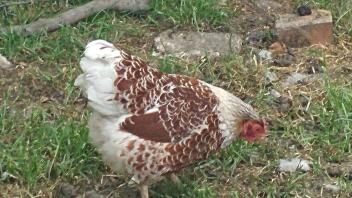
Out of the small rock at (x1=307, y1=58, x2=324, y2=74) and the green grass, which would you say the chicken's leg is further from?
the green grass

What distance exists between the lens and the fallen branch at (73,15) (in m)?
5.99

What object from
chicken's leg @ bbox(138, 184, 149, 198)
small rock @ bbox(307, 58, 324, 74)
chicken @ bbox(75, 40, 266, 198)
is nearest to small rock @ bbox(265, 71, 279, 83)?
small rock @ bbox(307, 58, 324, 74)

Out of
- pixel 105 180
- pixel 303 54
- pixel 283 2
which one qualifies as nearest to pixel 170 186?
pixel 105 180

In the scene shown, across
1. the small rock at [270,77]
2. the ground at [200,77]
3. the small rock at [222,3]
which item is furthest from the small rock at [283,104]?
the small rock at [222,3]

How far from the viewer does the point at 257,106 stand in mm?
5566

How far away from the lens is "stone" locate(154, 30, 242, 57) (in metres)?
6.02

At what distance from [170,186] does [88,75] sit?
34.0 inches

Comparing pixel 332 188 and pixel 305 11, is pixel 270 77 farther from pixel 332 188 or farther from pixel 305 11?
pixel 332 188

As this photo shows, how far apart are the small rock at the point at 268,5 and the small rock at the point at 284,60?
567 millimetres

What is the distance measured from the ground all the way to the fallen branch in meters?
0.04

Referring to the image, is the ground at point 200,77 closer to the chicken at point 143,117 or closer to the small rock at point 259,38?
the small rock at point 259,38

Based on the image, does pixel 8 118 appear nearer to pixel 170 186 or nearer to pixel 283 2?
pixel 170 186

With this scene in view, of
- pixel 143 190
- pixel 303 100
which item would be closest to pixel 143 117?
pixel 143 190

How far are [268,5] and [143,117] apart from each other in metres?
2.42
